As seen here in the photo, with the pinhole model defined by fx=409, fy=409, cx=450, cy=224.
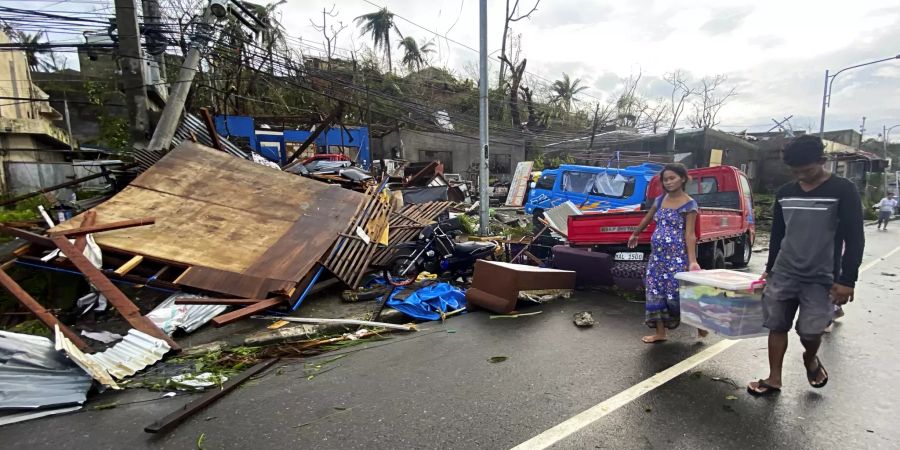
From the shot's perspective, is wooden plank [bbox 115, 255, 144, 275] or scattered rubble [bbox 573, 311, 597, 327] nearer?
scattered rubble [bbox 573, 311, 597, 327]

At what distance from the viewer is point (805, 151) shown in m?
2.69

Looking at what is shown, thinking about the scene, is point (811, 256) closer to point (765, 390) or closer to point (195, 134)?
point (765, 390)

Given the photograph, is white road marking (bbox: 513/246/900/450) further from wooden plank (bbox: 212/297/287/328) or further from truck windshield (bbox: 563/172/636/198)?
truck windshield (bbox: 563/172/636/198)

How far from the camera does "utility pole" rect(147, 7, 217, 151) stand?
9117 mm

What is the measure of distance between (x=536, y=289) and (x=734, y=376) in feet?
7.67

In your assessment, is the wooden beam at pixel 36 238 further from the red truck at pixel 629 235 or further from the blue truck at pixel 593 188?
the blue truck at pixel 593 188

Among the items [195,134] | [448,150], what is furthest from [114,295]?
[448,150]

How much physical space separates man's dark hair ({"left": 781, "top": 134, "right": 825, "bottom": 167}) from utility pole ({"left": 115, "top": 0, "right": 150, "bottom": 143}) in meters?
12.4

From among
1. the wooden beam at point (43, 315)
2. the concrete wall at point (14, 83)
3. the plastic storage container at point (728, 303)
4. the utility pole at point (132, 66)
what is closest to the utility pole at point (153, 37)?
the utility pole at point (132, 66)

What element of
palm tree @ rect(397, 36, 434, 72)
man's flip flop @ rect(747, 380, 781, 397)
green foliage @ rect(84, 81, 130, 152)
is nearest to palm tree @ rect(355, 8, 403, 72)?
palm tree @ rect(397, 36, 434, 72)

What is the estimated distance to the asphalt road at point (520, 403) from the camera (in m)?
2.50

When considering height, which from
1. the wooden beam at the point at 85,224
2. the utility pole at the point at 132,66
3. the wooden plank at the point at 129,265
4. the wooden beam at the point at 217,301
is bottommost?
the wooden beam at the point at 217,301

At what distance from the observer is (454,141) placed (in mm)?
23078

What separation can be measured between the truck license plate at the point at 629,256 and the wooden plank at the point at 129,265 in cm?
613
